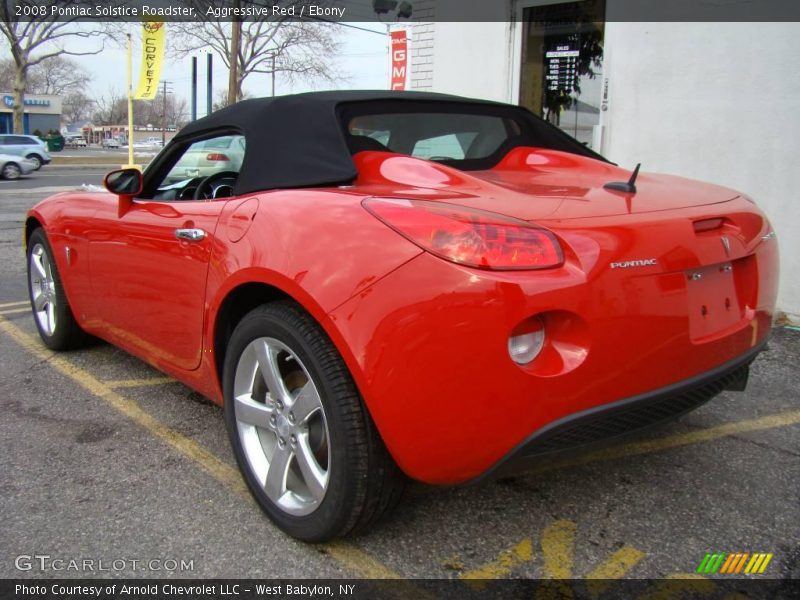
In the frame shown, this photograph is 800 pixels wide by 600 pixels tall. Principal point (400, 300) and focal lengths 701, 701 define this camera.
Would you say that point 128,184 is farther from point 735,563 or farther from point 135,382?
point 735,563

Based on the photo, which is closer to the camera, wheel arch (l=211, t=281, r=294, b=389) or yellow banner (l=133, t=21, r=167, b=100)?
wheel arch (l=211, t=281, r=294, b=389)

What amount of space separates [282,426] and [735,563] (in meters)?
1.49

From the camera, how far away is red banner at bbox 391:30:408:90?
959 cm

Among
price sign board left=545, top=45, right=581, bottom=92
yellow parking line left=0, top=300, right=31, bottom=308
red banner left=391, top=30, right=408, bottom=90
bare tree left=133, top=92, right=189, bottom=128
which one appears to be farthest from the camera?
bare tree left=133, top=92, right=189, bottom=128

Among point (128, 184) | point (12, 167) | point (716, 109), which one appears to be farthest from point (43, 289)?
point (12, 167)

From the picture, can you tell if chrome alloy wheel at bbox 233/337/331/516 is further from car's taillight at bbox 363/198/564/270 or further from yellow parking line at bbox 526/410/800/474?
yellow parking line at bbox 526/410/800/474

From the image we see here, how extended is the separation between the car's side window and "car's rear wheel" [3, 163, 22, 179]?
2498 centimetres

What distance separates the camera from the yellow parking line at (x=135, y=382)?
12.4 feet

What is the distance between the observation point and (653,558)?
7.24ft

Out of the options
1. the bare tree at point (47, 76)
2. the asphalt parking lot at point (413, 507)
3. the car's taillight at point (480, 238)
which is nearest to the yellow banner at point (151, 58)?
the asphalt parking lot at point (413, 507)

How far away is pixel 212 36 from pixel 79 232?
127ft

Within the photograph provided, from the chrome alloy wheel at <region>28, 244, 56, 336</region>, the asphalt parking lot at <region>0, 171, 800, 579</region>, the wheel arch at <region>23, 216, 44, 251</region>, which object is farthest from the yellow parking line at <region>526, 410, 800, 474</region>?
the wheel arch at <region>23, 216, 44, 251</region>

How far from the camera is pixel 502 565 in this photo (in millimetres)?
2172

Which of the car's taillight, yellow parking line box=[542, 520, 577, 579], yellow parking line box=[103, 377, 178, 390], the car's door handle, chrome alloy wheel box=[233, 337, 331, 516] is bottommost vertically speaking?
yellow parking line box=[103, 377, 178, 390]
